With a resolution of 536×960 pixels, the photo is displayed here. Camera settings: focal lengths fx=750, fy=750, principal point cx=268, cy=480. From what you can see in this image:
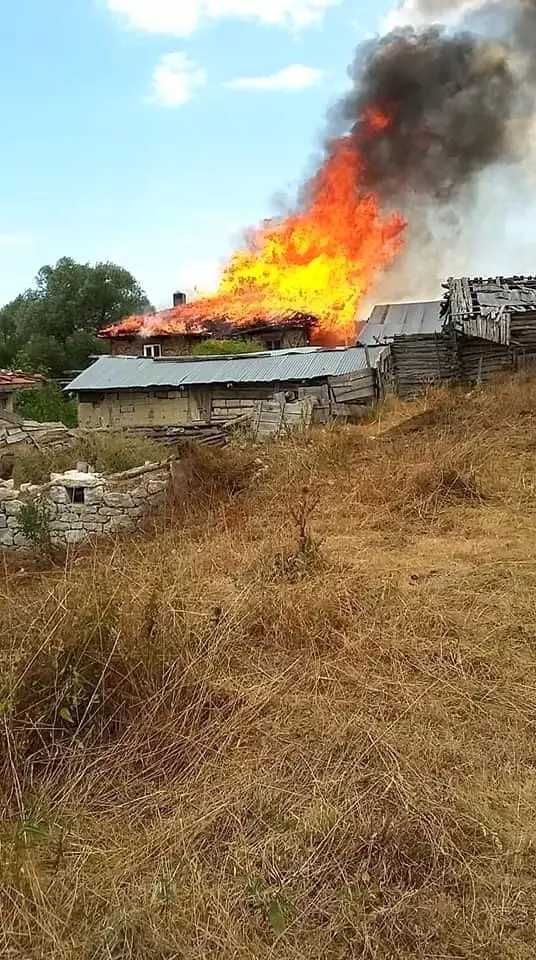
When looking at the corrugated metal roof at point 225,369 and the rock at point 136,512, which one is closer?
the rock at point 136,512

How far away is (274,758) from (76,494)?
7073 mm

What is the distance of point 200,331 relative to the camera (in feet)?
118

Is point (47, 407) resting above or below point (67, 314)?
below

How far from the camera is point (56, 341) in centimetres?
4441

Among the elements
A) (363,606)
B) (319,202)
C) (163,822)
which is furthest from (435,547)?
(319,202)

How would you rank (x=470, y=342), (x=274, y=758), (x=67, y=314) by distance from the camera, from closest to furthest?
(x=274, y=758) → (x=470, y=342) → (x=67, y=314)

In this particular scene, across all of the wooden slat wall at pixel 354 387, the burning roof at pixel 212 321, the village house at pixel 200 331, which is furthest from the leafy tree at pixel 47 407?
the burning roof at pixel 212 321

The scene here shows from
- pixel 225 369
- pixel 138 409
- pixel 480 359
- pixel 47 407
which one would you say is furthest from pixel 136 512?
pixel 47 407

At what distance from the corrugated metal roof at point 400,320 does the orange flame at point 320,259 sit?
219cm

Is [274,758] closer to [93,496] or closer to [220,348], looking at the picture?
[93,496]

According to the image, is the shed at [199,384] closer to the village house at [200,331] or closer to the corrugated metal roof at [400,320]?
the corrugated metal roof at [400,320]

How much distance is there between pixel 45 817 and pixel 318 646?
230 centimetres

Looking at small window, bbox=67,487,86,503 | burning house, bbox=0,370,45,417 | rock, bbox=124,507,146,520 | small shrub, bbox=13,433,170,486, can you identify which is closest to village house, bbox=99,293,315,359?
burning house, bbox=0,370,45,417

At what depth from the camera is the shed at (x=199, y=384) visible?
21125 millimetres
